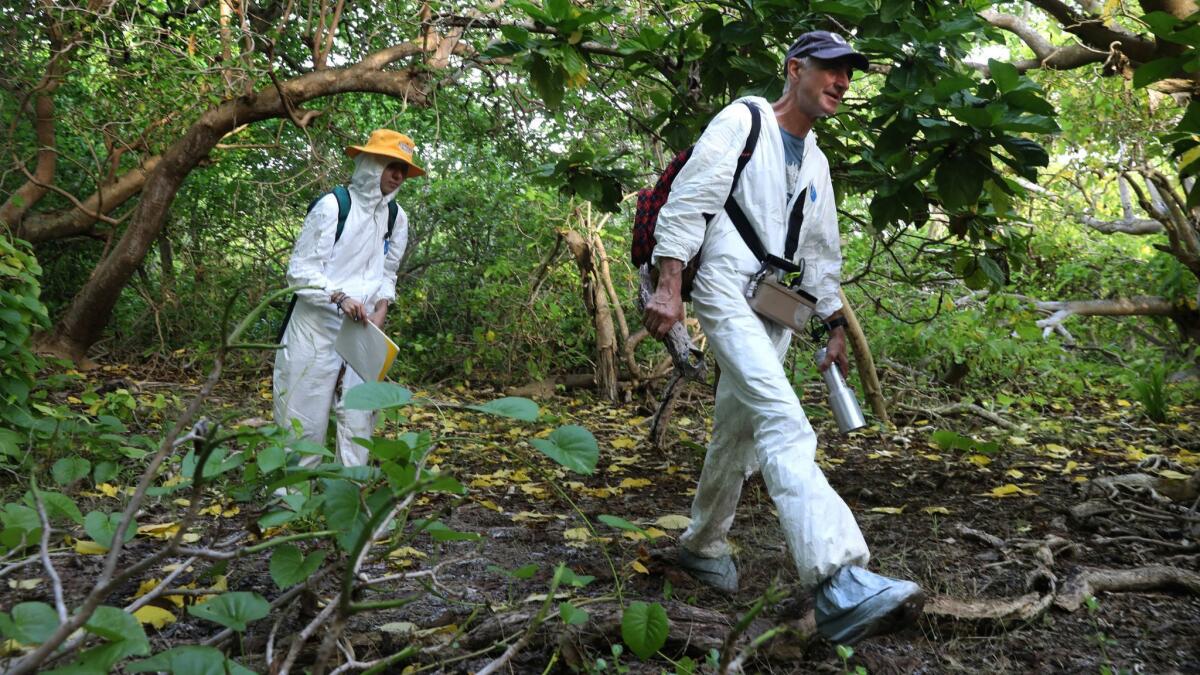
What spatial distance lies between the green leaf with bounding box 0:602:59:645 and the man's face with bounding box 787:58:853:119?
8.49 ft

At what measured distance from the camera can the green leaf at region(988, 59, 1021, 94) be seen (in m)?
3.45

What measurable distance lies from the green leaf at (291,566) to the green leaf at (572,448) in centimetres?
55

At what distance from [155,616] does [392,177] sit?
2.28 m

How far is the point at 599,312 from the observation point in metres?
7.40

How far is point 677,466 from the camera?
225 inches

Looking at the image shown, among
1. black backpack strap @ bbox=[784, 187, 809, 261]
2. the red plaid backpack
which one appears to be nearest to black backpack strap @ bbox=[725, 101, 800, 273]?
the red plaid backpack

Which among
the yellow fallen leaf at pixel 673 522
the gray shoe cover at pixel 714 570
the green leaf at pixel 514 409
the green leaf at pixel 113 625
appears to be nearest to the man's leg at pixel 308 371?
the yellow fallen leaf at pixel 673 522

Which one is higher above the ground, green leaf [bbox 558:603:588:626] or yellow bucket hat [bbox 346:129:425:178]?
yellow bucket hat [bbox 346:129:425:178]

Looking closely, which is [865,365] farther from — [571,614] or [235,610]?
[235,610]

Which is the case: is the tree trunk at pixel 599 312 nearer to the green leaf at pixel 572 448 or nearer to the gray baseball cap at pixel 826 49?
the gray baseball cap at pixel 826 49

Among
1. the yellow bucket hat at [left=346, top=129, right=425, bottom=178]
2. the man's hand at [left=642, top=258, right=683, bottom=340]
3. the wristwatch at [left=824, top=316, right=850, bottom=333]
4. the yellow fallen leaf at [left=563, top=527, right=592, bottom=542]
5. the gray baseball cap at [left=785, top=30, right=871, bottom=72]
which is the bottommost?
the yellow fallen leaf at [left=563, top=527, right=592, bottom=542]

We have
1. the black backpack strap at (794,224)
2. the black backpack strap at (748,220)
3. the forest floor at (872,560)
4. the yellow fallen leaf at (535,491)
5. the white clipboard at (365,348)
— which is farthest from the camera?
the yellow fallen leaf at (535,491)

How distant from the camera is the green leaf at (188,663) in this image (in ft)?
5.91

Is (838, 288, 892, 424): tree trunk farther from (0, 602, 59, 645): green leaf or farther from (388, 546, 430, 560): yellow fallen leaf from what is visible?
(0, 602, 59, 645): green leaf
